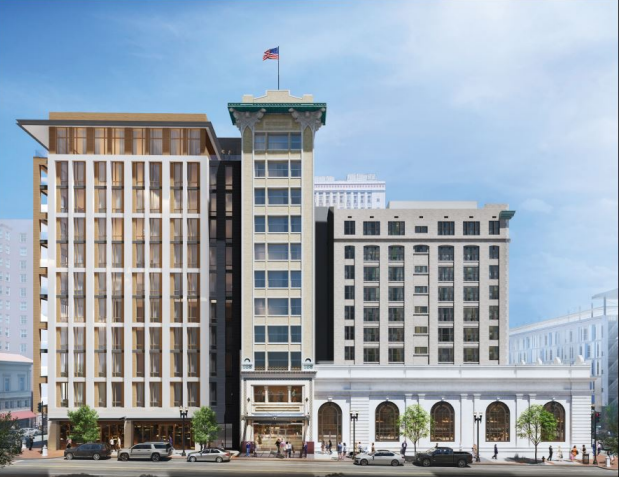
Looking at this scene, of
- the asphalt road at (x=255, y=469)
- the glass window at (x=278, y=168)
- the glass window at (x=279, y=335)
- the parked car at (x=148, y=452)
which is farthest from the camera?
the glass window at (x=278, y=168)

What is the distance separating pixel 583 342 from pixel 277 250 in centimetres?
3450

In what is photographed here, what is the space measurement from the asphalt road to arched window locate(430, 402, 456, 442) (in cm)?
566

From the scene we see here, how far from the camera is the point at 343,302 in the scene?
2618 inches

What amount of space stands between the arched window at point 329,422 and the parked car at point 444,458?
8.45 meters

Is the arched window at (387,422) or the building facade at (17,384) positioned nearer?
the building facade at (17,384)

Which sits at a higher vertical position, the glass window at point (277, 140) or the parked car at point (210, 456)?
the glass window at point (277, 140)

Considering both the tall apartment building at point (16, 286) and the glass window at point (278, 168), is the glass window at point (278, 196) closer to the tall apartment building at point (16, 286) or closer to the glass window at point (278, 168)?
the glass window at point (278, 168)

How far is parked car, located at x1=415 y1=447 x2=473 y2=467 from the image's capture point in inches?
1757

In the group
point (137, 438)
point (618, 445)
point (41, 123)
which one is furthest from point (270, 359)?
point (618, 445)

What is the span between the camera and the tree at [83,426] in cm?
4988

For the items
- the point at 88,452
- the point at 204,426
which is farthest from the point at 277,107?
the point at 88,452

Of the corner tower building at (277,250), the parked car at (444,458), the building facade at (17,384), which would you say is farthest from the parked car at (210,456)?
the building facade at (17,384)

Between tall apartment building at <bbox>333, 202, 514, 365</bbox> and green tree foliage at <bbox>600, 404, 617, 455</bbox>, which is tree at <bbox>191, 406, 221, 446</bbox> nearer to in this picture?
tall apartment building at <bbox>333, 202, 514, 365</bbox>

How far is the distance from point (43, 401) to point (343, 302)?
99.3ft
